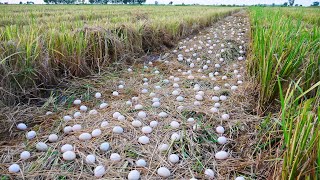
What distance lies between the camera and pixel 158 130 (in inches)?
86.0

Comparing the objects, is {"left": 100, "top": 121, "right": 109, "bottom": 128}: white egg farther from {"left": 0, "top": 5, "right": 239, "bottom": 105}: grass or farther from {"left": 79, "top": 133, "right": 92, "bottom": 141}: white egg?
{"left": 0, "top": 5, "right": 239, "bottom": 105}: grass

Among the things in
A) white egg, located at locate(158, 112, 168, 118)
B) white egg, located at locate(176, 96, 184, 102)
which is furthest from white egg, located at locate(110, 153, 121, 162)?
white egg, located at locate(176, 96, 184, 102)

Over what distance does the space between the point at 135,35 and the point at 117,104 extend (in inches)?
89.1

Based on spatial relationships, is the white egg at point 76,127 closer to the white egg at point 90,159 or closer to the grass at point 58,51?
the white egg at point 90,159

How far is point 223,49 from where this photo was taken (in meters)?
5.13

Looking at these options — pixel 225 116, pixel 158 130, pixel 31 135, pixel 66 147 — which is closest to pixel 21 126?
pixel 31 135

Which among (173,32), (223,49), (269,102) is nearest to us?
(269,102)

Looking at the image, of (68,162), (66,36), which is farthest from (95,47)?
(68,162)

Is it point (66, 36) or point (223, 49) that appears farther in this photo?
point (223, 49)

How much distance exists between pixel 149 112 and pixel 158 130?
356 mm

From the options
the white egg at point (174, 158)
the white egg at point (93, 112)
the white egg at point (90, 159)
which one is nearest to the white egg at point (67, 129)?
the white egg at point (93, 112)

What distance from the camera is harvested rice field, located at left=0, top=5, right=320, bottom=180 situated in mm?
1671

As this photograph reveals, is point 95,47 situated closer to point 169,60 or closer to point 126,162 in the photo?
point 169,60

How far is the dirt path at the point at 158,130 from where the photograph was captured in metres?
1.73
